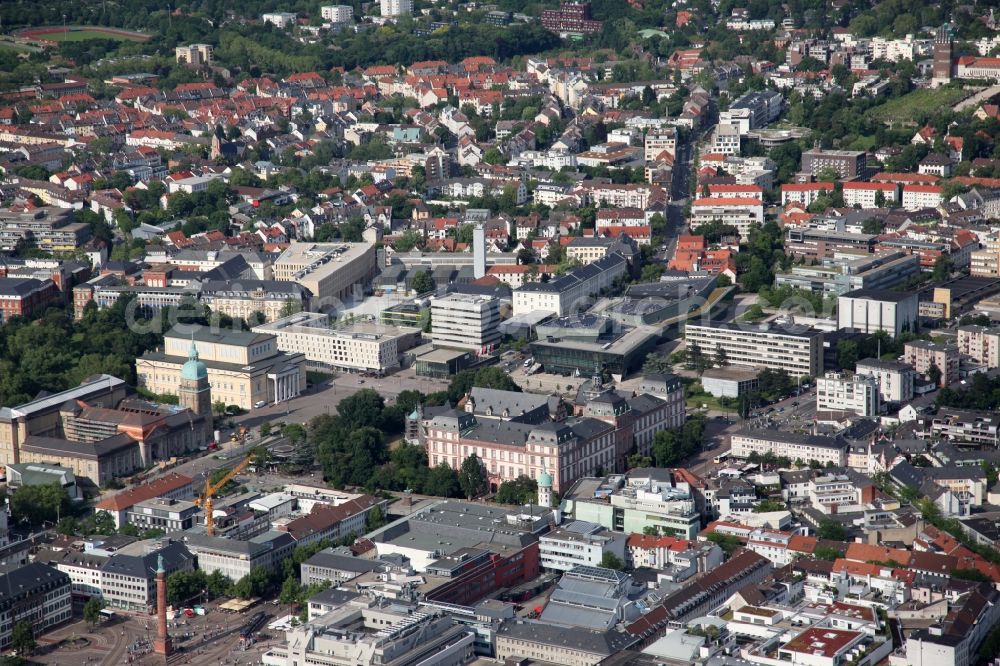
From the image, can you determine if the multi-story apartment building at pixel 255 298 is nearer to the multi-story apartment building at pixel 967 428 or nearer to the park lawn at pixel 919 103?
the multi-story apartment building at pixel 967 428

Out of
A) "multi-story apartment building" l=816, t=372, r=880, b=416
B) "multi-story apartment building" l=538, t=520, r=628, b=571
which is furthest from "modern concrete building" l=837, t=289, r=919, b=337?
"multi-story apartment building" l=538, t=520, r=628, b=571

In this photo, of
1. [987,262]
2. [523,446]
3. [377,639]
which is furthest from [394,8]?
[377,639]

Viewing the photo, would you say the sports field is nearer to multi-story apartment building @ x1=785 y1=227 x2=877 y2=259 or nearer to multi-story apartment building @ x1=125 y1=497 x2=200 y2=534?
multi-story apartment building @ x1=785 y1=227 x2=877 y2=259

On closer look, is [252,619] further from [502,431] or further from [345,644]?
[502,431]

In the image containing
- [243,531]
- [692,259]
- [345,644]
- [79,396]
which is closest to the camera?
[345,644]

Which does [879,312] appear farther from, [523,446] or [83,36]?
[83,36]

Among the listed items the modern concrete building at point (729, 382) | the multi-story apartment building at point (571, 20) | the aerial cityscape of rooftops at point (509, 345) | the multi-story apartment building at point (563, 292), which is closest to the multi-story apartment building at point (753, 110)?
the aerial cityscape of rooftops at point (509, 345)

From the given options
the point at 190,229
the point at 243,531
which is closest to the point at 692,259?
the point at 190,229
